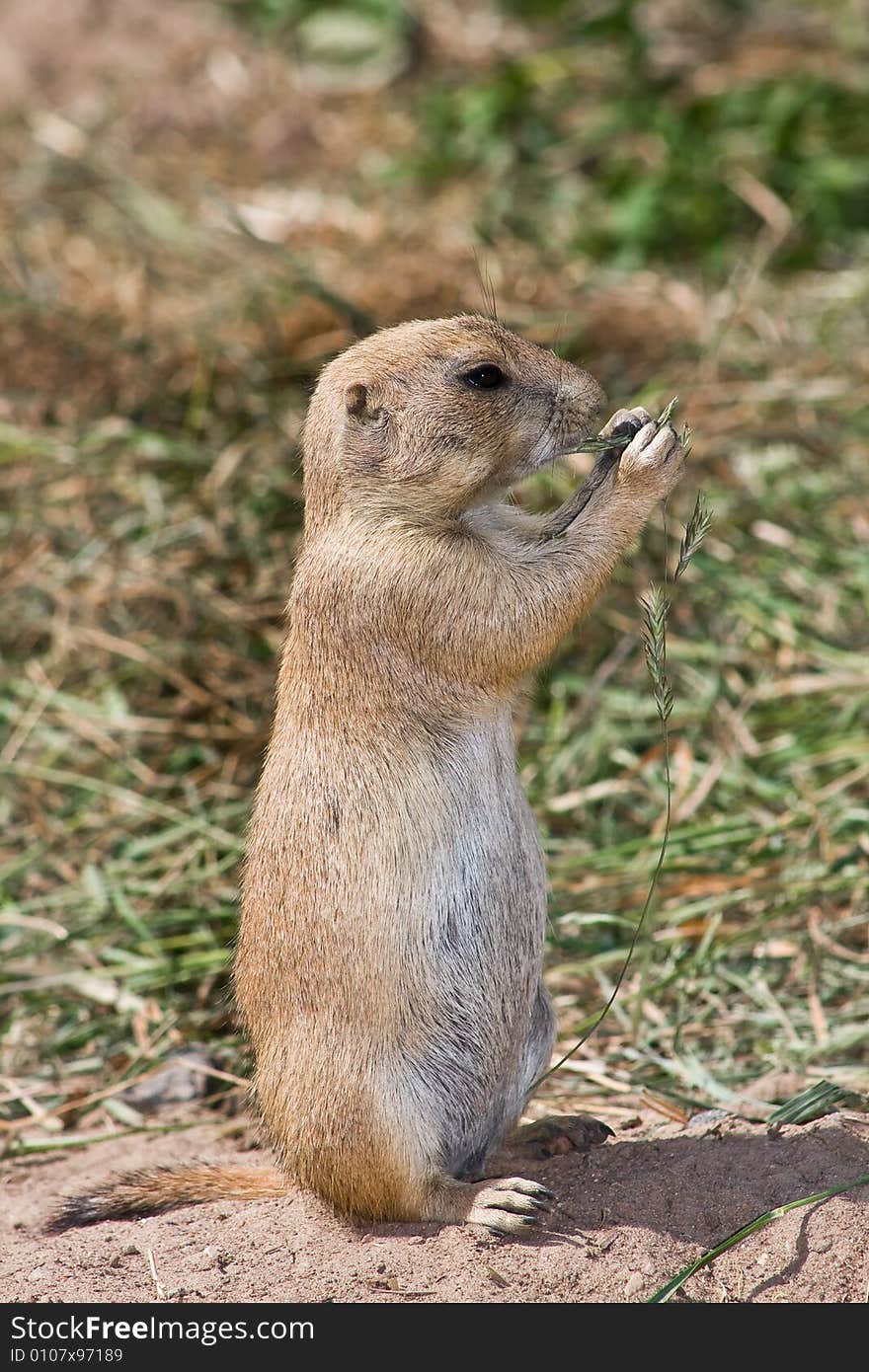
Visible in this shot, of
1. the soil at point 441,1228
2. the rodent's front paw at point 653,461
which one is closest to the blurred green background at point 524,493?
the soil at point 441,1228

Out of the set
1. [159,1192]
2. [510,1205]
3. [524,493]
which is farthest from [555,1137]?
[524,493]

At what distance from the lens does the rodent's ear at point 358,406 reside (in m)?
4.20

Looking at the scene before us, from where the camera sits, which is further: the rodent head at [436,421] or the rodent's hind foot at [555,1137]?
the rodent's hind foot at [555,1137]

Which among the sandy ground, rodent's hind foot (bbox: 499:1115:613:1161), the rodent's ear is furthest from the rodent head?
the sandy ground

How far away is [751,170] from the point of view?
32.6 feet

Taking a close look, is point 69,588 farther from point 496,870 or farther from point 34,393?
point 496,870

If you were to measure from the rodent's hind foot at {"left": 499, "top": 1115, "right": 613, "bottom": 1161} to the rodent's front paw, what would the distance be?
62.6 inches

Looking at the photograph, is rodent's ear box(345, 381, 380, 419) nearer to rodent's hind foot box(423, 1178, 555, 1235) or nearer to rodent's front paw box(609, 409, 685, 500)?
rodent's front paw box(609, 409, 685, 500)

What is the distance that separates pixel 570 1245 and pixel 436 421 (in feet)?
6.34

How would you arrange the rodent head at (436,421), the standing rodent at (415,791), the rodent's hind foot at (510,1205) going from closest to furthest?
the rodent's hind foot at (510,1205)
the standing rodent at (415,791)
the rodent head at (436,421)

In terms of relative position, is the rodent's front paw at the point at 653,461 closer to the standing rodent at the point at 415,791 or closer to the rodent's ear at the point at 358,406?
the standing rodent at the point at 415,791

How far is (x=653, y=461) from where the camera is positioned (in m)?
4.20

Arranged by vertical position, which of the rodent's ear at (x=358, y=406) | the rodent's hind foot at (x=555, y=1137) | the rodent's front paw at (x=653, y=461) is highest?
the rodent's ear at (x=358, y=406)

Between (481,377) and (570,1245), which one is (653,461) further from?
(570,1245)
